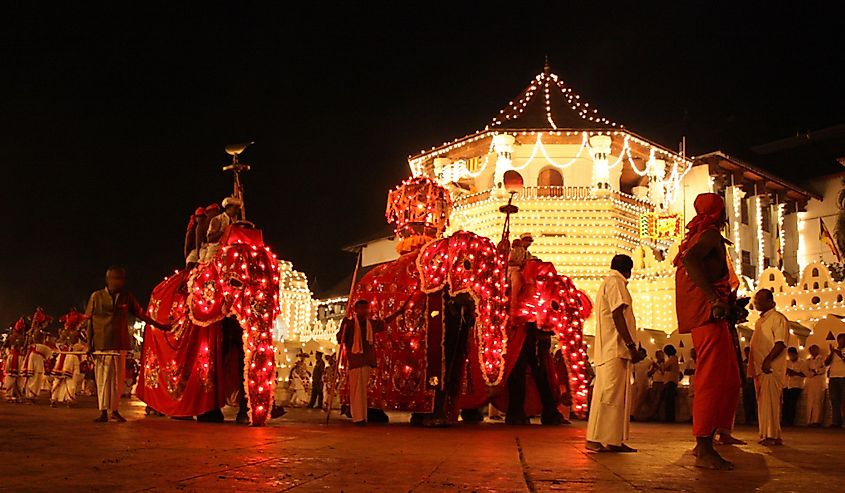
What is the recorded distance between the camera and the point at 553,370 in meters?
12.7

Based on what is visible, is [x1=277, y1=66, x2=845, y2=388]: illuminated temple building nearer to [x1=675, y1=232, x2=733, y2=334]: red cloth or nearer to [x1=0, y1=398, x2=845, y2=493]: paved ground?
[x1=0, y1=398, x2=845, y2=493]: paved ground

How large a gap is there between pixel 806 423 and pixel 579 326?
5.20 metres

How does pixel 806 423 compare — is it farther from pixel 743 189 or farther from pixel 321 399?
pixel 743 189

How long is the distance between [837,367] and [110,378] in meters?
10.8

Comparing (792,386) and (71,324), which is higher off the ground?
(71,324)

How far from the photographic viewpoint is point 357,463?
5445 millimetres

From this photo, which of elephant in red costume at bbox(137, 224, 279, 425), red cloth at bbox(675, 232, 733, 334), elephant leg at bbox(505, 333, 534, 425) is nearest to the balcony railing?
elephant leg at bbox(505, 333, 534, 425)

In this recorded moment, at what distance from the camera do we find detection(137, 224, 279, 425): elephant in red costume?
9.89 meters

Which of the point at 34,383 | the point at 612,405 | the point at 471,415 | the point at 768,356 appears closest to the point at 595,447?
the point at 612,405

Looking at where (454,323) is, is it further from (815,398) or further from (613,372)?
(815,398)

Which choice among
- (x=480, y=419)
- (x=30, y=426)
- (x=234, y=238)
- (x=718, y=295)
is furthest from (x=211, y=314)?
(x=718, y=295)

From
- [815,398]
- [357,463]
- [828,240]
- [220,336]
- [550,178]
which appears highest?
Answer: [550,178]

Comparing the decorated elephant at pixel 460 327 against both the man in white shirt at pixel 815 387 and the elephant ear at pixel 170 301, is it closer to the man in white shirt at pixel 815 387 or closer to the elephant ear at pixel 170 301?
the elephant ear at pixel 170 301

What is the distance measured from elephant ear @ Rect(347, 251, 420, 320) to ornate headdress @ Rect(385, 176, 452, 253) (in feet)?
3.84
